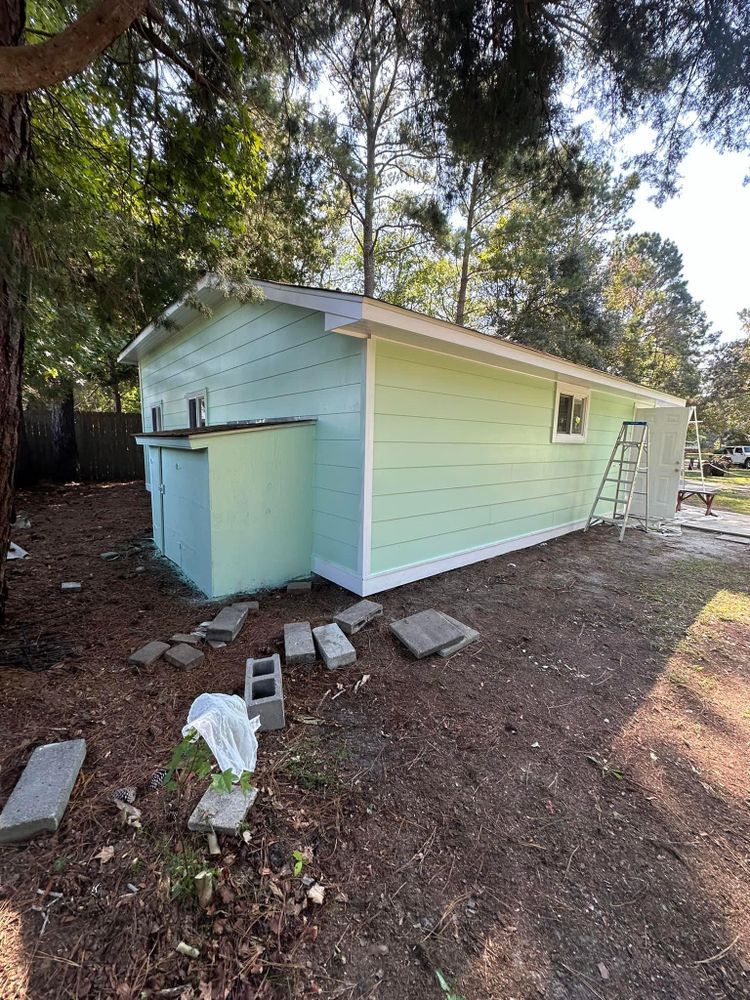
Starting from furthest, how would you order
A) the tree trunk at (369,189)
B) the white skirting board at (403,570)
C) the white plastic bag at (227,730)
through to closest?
the tree trunk at (369,189)
the white skirting board at (403,570)
the white plastic bag at (227,730)

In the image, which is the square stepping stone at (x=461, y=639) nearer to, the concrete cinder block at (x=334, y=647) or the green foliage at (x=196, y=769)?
the concrete cinder block at (x=334, y=647)

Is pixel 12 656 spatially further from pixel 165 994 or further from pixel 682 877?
pixel 682 877

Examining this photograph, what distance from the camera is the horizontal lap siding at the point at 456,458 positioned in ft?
13.0

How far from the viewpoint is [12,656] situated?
8.81 ft

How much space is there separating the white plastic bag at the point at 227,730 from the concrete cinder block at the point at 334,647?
0.80 meters

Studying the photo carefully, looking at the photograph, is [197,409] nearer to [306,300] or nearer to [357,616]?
[306,300]

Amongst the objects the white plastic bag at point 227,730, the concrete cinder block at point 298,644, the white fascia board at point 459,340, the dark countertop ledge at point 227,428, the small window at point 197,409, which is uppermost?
the white fascia board at point 459,340

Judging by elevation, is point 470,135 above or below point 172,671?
above

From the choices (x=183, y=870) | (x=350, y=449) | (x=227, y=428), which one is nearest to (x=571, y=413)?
(x=350, y=449)

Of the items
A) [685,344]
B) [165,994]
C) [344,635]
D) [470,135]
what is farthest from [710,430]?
[165,994]

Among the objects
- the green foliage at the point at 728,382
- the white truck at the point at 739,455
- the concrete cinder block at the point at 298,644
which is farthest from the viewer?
the white truck at the point at 739,455

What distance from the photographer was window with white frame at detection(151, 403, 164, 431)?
31.3ft

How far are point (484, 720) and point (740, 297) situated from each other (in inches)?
1155

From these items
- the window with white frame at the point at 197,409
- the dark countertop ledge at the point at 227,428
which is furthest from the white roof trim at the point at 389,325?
A: the window with white frame at the point at 197,409
